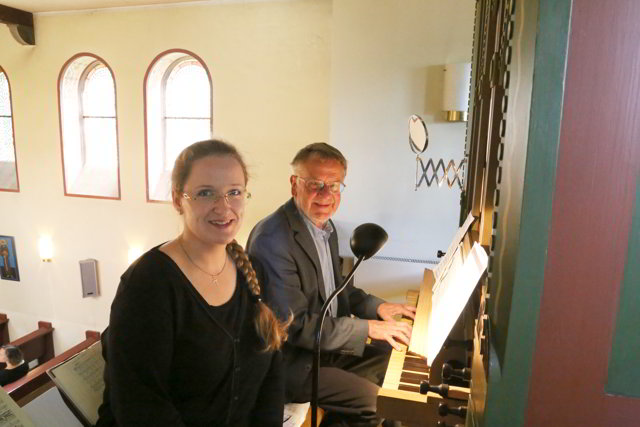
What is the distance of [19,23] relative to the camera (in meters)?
5.23

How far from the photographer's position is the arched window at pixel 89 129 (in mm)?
5449

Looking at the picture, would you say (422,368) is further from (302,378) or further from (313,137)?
(313,137)

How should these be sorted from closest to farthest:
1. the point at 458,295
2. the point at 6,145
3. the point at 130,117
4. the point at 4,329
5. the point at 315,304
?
the point at 458,295 → the point at 315,304 → the point at 130,117 → the point at 6,145 → the point at 4,329

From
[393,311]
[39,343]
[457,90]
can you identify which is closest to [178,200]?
[393,311]

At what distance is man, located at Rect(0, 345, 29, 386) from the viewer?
313cm

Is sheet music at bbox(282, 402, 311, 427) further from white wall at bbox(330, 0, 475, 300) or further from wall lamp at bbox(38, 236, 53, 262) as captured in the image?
wall lamp at bbox(38, 236, 53, 262)

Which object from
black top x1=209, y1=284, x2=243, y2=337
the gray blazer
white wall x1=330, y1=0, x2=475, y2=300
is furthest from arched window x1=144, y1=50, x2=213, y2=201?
black top x1=209, y1=284, x2=243, y2=337

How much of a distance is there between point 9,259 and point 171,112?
120 inches

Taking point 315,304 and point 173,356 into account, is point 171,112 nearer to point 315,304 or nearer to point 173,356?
point 315,304

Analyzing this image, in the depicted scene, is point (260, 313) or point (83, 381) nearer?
point (83, 381)

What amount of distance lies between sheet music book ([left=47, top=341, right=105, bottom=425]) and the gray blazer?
628 mm

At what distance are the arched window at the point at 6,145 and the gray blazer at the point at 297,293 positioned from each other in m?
5.37

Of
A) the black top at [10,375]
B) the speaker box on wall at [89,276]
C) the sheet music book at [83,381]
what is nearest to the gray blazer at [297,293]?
the sheet music book at [83,381]

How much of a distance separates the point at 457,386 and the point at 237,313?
673 mm
